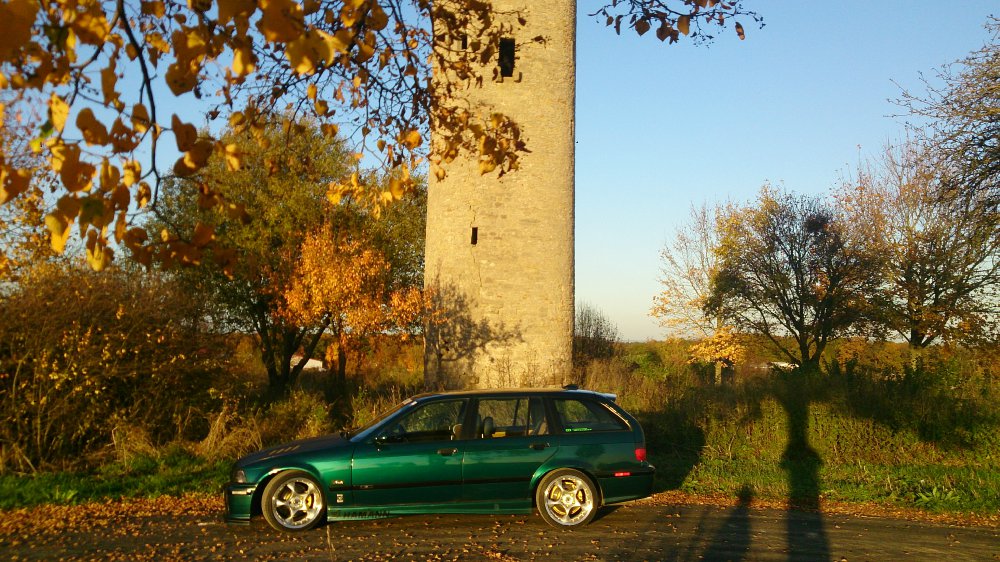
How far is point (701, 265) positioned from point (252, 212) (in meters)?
20.6

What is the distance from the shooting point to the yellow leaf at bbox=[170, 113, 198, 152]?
177 inches

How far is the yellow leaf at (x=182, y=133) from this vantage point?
451cm

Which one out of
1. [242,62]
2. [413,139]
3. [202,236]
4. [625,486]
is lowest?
[625,486]

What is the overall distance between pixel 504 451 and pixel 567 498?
2.75 ft

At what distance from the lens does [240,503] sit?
828 centimetres

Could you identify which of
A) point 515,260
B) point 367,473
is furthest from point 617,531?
point 515,260

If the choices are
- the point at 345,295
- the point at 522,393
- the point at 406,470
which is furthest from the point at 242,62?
the point at 345,295

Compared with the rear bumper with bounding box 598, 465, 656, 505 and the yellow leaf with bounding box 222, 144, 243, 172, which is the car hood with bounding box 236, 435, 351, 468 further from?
the yellow leaf with bounding box 222, 144, 243, 172

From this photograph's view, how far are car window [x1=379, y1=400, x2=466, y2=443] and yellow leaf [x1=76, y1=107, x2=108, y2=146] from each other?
17.0 ft

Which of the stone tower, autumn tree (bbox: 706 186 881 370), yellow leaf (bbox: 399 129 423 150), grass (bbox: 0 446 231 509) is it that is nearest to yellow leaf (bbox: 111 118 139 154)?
yellow leaf (bbox: 399 129 423 150)

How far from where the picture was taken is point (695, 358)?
34.4 m

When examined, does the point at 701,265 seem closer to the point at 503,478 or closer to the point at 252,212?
the point at 252,212

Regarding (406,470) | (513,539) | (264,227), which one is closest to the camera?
(513,539)

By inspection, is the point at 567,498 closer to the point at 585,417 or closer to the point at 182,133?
the point at 585,417
